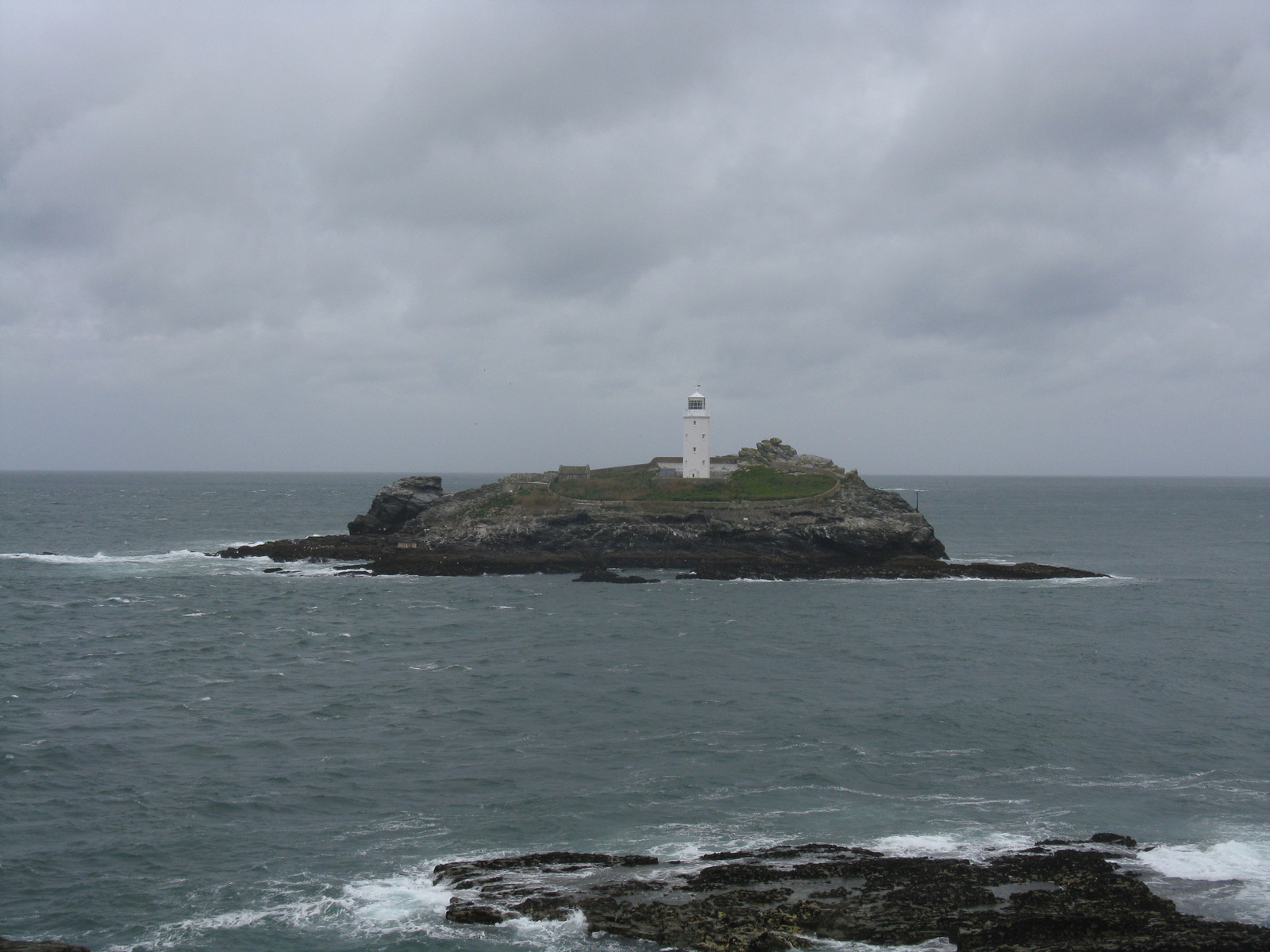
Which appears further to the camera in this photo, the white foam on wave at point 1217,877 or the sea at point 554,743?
the sea at point 554,743

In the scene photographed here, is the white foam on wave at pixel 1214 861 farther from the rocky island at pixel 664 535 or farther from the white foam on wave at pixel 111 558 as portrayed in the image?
the white foam on wave at pixel 111 558

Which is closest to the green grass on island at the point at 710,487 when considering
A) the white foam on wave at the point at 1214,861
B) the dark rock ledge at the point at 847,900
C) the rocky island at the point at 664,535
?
the rocky island at the point at 664,535

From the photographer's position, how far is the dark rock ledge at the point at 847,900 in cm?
1469

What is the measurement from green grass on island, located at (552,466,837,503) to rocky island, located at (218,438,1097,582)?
0.56 ft

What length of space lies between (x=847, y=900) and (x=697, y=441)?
61.2 meters

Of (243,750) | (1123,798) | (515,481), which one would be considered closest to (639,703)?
(243,750)

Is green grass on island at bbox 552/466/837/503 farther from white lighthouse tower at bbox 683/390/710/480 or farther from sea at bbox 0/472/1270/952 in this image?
sea at bbox 0/472/1270/952

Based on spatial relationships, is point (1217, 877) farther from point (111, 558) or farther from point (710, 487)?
point (111, 558)

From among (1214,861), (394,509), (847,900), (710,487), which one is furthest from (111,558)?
(1214,861)

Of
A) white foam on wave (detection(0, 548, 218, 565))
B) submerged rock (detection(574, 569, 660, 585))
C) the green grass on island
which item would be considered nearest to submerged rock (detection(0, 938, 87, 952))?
submerged rock (detection(574, 569, 660, 585))

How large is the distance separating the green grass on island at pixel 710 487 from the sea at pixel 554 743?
1775cm

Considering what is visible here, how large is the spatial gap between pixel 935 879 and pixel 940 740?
9166mm

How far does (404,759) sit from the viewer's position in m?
23.5

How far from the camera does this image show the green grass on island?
225 feet
